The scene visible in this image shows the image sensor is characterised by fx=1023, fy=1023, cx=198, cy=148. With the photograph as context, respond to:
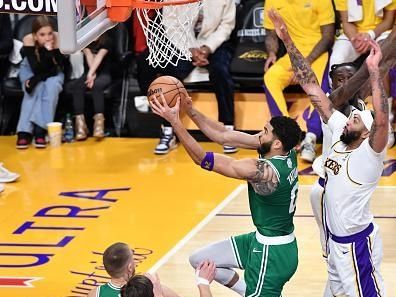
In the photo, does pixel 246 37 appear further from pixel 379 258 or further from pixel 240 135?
pixel 379 258

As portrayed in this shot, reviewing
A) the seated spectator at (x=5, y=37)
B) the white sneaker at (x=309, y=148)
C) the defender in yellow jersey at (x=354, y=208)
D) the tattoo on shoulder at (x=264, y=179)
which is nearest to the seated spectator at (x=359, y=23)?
the white sneaker at (x=309, y=148)

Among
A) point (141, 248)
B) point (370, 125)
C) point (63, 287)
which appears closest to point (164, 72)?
point (141, 248)

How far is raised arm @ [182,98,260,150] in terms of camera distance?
6.72 meters

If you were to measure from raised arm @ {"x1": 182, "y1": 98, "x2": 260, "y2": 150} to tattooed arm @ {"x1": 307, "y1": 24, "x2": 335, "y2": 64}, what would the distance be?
3.71 metres

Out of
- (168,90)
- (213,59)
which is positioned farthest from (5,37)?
(168,90)

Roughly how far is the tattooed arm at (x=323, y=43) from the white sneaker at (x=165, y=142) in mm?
1703

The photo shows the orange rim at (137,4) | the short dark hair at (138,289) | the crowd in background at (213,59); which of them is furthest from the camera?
the crowd in background at (213,59)

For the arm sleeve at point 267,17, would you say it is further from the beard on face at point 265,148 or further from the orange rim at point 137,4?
the beard on face at point 265,148

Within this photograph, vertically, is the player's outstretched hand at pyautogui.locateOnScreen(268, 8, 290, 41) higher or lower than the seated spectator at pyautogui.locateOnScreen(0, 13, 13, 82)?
higher

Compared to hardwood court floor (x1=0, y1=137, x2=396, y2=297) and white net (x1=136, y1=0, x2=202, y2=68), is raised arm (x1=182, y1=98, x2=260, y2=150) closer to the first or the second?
white net (x1=136, y1=0, x2=202, y2=68)

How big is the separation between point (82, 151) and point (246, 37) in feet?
7.24

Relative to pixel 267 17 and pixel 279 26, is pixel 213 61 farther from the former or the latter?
pixel 279 26

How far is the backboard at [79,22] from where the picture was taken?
5.46m

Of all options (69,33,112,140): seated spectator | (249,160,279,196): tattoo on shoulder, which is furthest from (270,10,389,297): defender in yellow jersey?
(69,33,112,140): seated spectator
